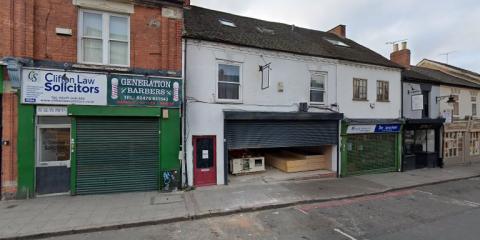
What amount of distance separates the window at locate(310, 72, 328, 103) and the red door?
514 cm

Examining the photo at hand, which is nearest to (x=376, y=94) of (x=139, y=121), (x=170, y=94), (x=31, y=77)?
(x=170, y=94)

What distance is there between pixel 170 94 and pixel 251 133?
3506 mm

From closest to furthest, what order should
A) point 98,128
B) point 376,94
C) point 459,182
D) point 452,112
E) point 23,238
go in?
point 23,238 < point 98,128 < point 459,182 < point 376,94 < point 452,112

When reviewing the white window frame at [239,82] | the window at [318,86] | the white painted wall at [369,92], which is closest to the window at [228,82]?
the white window frame at [239,82]

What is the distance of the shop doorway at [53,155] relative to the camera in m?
7.82

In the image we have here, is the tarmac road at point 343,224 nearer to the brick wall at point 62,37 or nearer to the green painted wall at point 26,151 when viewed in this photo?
the green painted wall at point 26,151

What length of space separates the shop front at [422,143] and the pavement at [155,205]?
4.20m

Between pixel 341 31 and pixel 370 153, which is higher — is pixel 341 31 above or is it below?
above

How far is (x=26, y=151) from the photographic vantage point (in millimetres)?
7562

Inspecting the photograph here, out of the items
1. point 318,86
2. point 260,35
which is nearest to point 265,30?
point 260,35

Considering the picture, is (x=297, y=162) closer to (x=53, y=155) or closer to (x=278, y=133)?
(x=278, y=133)

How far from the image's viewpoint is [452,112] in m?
15.9

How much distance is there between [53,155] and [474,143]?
80.0 ft

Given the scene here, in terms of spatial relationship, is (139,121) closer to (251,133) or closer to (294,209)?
(251,133)
